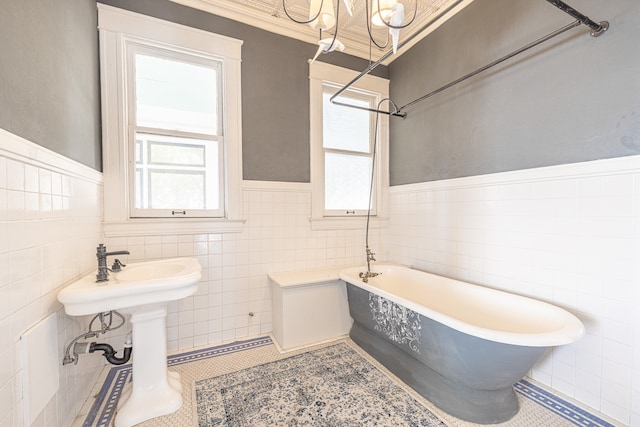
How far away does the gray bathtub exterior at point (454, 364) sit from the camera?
4.16ft

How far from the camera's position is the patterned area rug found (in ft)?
A: 4.68

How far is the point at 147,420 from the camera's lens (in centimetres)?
143

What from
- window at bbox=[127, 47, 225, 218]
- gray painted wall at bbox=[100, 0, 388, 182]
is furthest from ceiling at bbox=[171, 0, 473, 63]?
window at bbox=[127, 47, 225, 218]

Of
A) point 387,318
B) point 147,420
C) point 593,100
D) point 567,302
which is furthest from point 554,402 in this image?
point 147,420

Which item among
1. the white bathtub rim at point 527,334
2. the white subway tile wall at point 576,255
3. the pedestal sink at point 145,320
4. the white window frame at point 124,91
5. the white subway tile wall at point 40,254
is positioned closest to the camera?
the white subway tile wall at point 40,254

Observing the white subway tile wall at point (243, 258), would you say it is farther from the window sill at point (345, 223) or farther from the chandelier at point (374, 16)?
the chandelier at point (374, 16)

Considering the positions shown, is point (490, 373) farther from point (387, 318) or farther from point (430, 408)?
point (387, 318)

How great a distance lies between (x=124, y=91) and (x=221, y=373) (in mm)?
2172

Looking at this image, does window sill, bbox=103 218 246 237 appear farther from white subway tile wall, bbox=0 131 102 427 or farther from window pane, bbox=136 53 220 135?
window pane, bbox=136 53 220 135

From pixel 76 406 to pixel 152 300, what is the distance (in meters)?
0.83

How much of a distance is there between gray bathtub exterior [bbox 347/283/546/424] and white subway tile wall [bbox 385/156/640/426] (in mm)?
483

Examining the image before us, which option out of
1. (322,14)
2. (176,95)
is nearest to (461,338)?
(322,14)

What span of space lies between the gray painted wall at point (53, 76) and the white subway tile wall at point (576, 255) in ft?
8.64

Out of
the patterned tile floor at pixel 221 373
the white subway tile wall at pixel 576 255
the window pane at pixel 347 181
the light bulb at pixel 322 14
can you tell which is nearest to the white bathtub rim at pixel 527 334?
the white subway tile wall at pixel 576 255
